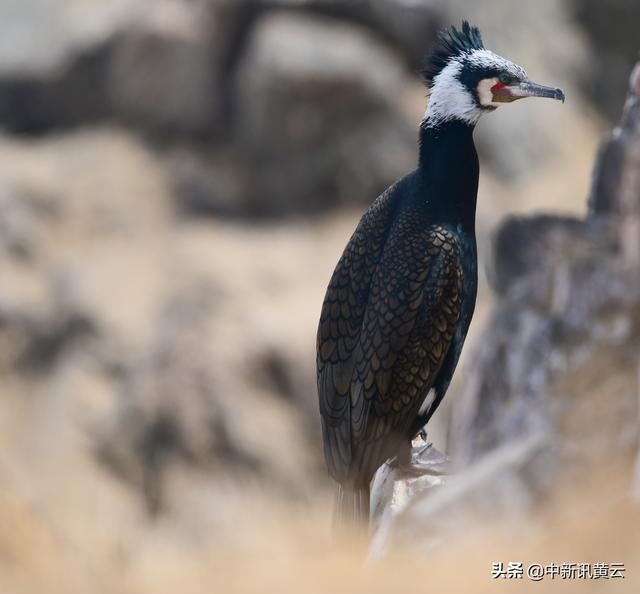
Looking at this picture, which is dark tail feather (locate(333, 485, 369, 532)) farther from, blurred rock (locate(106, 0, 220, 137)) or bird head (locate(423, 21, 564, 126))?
blurred rock (locate(106, 0, 220, 137))

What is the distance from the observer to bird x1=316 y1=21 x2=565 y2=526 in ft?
19.2

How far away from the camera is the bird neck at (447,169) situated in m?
5.98

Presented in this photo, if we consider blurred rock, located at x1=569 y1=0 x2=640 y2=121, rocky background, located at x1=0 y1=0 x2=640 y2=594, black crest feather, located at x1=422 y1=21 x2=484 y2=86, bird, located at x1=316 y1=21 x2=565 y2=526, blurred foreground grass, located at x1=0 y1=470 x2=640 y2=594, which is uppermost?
blurred rock, located at x1=569 y1=0 x2=640 y2=121

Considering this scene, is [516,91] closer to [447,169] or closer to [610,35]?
[447,169]

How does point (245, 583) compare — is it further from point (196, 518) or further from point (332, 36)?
point (332, 36)

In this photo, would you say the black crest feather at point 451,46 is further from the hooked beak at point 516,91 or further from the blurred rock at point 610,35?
the blurred rock at point 610,35

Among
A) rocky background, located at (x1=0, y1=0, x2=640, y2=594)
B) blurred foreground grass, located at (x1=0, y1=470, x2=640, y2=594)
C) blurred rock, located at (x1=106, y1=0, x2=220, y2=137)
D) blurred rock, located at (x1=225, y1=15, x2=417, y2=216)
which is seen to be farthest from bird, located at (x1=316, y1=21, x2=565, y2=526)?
blurred rock, located at (x1=106, y1=0, x2=220, y2=137)

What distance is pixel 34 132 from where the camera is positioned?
19828 millimetres

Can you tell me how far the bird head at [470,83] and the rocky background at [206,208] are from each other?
713 centimetres

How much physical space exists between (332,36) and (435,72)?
13.4m

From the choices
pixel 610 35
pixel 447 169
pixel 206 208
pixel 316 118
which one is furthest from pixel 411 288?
pixel 610 35

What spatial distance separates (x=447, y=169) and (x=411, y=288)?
2.11 feet

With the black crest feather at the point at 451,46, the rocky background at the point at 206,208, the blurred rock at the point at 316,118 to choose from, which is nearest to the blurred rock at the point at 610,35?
the rocky background at the point at 206,208

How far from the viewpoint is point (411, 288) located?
5855mm
